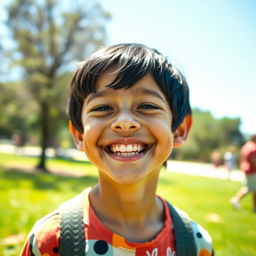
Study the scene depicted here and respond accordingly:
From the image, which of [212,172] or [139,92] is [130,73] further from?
[212,172]

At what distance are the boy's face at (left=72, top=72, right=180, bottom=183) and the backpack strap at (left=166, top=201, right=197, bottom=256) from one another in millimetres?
347

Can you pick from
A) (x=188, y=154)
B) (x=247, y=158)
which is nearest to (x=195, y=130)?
(x=188, y=154)

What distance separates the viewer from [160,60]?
1.35m

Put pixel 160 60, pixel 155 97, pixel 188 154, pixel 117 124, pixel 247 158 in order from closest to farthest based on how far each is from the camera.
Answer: pixel 117 124
pixel 155 97
pixel 160 60
pixel 247 158
pixel 188 154

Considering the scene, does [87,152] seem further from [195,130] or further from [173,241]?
[195,130]

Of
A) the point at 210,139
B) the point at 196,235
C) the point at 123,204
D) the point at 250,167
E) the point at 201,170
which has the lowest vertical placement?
the point at 210,139

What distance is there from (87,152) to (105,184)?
20 cm

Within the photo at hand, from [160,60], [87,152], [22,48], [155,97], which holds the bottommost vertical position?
[22,48]

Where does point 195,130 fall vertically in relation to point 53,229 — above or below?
below

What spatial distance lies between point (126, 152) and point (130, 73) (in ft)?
1.14

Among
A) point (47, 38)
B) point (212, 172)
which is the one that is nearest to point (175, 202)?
point (47, 38)

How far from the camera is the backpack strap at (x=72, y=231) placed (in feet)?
3.55

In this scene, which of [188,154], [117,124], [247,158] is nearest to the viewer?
[117,124]

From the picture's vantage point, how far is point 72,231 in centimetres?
112
